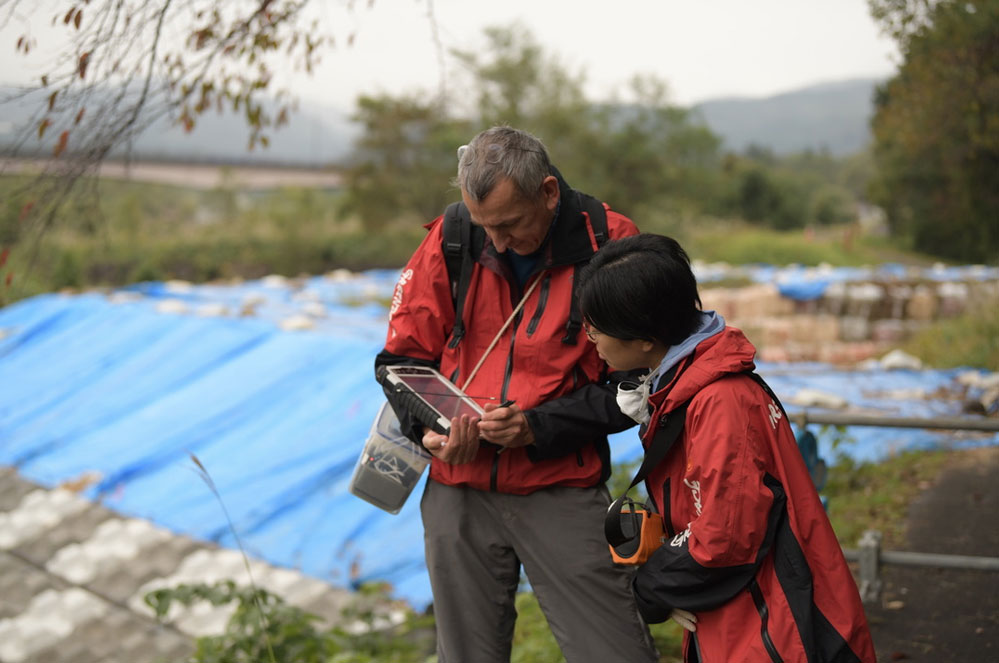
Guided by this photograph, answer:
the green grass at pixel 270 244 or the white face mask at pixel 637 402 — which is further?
the green grass at pixel 270 244

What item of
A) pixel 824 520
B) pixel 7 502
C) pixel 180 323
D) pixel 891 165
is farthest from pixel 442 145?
pixel 824 520

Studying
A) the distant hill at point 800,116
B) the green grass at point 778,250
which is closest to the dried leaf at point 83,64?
the green grass at point 778,250

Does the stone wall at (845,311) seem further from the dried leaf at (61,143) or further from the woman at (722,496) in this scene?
the woman at (722,496)

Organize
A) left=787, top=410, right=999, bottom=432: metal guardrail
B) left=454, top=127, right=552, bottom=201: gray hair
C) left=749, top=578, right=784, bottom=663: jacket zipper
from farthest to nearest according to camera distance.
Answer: left=787, top=410, right=999, bottom=432: metal guardrail < left=454, top=127, right=552, bottom=201: gray hair < left=749, top=578, right=784, bottom=663: jacket zipper

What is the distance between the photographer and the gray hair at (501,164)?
6.35 feet

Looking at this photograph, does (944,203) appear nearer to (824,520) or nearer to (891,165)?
(891,165)

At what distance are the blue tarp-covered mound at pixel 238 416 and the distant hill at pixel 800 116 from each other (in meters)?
144

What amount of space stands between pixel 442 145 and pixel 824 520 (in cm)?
2278

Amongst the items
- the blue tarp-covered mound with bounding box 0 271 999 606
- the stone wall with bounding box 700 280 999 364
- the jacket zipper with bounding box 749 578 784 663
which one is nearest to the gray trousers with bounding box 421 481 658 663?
the jacket zipper with bounding box 749 578 784 663

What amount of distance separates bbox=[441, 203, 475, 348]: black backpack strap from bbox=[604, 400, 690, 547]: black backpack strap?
62 centimetres

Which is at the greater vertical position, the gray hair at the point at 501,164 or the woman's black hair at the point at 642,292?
the gray hair at the point at 501,164

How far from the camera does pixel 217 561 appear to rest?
5.86 meters

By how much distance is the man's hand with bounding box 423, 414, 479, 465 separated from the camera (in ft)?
6.57

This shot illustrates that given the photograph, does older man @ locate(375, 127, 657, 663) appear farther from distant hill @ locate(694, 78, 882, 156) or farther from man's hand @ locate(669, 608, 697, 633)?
distant hill @ locate(694, 78, 882, 156)
